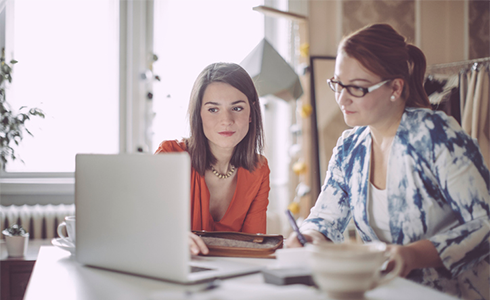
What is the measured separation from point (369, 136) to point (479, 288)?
A: 1.64 feet

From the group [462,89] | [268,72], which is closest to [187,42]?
[268,72]

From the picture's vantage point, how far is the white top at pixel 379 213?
1.18 meters

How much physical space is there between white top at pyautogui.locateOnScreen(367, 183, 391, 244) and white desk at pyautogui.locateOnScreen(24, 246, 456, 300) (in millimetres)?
376

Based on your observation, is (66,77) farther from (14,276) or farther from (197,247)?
(197,247)

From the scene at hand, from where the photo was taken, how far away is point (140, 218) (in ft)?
2.77

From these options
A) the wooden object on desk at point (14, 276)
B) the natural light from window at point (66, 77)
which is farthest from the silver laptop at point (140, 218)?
the natural light from window at point (66, 77)

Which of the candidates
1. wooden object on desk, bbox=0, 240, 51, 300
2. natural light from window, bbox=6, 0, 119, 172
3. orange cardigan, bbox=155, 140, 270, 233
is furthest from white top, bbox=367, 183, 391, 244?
natural light from window, bbox=6, 0, 119, 172

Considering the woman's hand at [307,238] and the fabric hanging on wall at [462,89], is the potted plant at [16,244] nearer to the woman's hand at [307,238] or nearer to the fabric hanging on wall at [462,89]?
the woman's hand at [307,238]

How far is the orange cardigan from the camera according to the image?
1493mm

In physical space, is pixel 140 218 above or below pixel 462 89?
below

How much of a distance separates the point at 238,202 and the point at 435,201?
0.68m

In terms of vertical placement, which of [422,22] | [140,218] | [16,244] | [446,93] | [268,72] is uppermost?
[422,22]

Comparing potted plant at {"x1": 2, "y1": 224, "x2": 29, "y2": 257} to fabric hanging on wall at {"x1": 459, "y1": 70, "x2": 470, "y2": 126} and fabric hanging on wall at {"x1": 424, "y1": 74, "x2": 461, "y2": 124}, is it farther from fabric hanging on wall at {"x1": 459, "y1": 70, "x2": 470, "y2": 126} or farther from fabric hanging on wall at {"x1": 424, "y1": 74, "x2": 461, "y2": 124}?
fabric hanging on wall at {"x1": 459, "y1": 70, "x2": 470, "y2": 126}

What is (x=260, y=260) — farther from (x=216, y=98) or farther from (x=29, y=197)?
(x=29, y=197)
